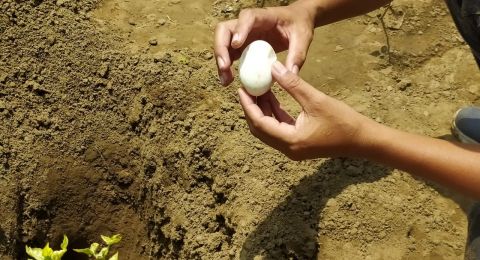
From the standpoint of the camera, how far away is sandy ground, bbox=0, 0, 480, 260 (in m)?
1.96

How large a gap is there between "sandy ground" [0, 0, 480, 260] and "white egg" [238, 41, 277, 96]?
552 mm

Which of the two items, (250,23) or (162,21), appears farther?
(162,21)

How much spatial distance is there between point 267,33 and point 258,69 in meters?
0.22

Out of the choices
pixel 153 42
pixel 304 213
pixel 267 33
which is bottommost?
pixel 304 213

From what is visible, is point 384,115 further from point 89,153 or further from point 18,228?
point 18,228

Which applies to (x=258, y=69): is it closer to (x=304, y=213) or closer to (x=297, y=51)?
(x=297, y=51)

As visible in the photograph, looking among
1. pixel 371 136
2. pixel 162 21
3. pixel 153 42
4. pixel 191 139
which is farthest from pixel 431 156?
pixel 162 21

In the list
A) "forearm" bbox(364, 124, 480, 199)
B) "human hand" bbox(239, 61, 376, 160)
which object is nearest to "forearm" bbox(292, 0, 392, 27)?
"human hand" bbox(239, 61, 376, 160)

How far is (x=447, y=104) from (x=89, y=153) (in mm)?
1431

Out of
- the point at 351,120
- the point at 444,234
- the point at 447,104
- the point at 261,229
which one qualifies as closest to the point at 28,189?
the point at 261,229

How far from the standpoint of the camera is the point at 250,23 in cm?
163

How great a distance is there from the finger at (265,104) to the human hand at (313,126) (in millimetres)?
153

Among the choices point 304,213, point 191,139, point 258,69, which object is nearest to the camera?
point 258,69

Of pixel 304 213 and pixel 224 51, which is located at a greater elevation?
pixel 224 51
